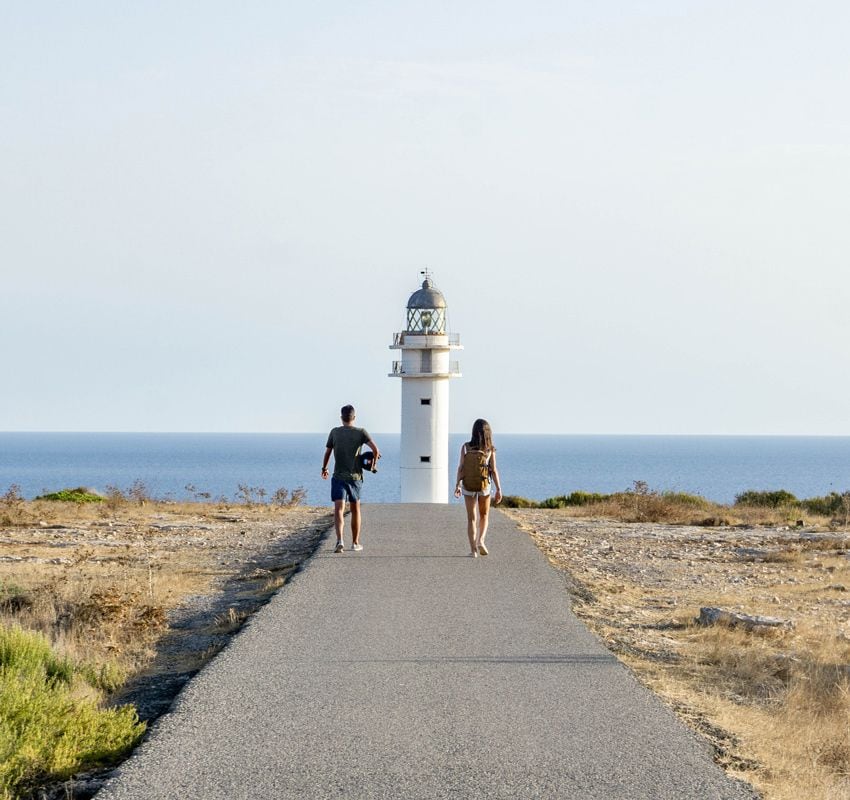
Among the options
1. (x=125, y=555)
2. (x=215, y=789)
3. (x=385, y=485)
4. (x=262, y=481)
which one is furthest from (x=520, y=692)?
(x=262, y=481)

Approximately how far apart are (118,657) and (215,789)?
16.8 ft

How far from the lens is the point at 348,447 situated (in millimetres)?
16062

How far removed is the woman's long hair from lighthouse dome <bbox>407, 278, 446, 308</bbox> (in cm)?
2587

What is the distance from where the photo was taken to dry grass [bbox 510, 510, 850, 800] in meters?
8.15

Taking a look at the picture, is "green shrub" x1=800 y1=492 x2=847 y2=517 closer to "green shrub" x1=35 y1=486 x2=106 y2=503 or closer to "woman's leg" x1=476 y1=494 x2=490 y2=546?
"woman's leg" x1=476 y1=494 x2=490 y2=546

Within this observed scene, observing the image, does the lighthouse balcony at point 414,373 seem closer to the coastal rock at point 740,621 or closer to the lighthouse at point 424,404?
the lighthouse at point 424,404

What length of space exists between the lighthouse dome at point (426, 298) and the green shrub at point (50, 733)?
33.7 metres

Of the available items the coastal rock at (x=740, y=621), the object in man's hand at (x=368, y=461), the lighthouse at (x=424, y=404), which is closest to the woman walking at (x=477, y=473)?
the object in man's hand at (x=368, y=461)

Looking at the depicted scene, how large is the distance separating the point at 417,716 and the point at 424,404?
110 ft

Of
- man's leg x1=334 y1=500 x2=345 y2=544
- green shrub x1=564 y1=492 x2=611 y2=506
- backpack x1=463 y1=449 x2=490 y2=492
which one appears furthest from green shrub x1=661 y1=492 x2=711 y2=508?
man's leg x1=334 y1=500 x2=345 y2=544

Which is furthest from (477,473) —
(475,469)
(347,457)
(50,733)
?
(50,733)

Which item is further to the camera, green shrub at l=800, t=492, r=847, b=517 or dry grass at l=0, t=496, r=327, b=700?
green shrub at l=800, t=492, r=847, b=517

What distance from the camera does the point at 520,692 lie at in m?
8.39

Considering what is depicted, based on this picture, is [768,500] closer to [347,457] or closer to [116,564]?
[347,457]
